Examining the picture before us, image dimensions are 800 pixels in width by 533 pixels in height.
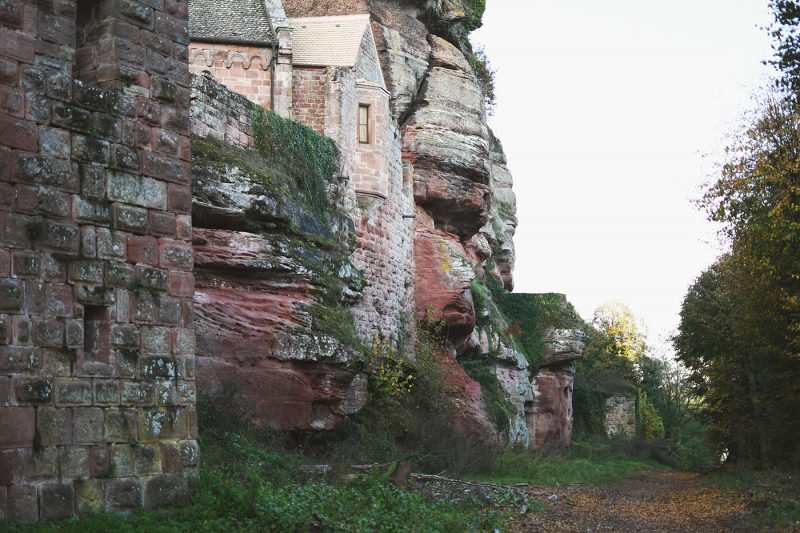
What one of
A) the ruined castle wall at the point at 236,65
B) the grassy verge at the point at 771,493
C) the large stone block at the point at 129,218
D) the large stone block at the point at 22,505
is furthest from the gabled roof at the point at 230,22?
the large stone block at the point at 22,505

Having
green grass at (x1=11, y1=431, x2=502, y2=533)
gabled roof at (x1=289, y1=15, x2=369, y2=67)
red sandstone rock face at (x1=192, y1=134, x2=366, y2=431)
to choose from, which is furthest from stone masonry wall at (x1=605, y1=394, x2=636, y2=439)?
green grass at (x1=11, y1=431, x2=502, y2=533)

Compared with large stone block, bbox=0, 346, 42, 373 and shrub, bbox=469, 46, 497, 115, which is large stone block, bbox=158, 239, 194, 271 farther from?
shrub, bbox=469, 46, 497, 115

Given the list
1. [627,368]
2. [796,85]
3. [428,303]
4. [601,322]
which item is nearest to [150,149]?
[796,85]

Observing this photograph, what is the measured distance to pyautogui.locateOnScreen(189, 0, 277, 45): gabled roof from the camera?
2709 centimetres

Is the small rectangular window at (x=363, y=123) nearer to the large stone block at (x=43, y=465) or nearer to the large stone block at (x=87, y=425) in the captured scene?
the large stone block at (x=87, y=425)

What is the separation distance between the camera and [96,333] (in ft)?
31.1

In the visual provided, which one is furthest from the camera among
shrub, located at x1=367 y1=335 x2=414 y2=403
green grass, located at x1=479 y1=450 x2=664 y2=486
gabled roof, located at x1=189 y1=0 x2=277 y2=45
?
gabled roof, located at x1=189 y1=0 x2=277 y2=45

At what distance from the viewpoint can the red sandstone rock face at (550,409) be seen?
3631 centimetres

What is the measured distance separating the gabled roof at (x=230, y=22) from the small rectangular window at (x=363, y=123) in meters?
3.90

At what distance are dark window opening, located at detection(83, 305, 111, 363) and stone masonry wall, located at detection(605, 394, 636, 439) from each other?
127 ft

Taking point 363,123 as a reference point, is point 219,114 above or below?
below

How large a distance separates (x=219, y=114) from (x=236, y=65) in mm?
9846

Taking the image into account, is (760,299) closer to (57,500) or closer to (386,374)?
(386,374)

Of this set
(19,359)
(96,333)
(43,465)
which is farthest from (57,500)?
(96,333)
